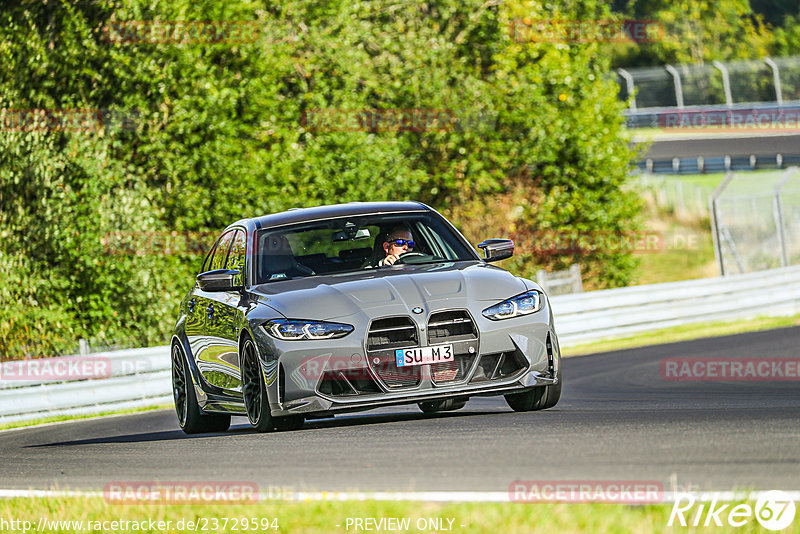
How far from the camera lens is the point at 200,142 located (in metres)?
25.7

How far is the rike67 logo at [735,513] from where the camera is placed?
199 inches

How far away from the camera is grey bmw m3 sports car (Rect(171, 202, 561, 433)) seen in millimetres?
8672

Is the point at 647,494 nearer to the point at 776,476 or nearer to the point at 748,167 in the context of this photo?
the point at 776,476

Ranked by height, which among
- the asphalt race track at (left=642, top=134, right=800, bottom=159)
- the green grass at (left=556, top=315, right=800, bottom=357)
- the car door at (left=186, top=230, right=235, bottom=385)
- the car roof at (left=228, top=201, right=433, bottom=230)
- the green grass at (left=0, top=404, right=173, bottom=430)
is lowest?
the asphalt race track at (left=642, top=134, right=800, bottom=159)

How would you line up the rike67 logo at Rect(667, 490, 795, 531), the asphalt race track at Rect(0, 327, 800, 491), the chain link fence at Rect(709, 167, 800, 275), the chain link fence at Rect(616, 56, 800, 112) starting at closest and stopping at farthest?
the rike67 logo at Rect(667, 490, 795, 531)
the asphalt race track at Rect(0, 327, 800, 491)
the chain link fence at Rect(709, 167, 800, 275)
the chain link fence at Rect(616, 56, 800, 112)

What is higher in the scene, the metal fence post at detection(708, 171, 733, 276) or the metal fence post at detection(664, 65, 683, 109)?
the metal fence post at detection(708, 171, 733, 276)

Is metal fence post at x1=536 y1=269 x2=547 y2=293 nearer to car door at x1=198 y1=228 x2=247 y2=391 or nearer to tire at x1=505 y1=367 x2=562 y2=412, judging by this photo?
car door at x1=198 y1=228 x2=247 y2=391

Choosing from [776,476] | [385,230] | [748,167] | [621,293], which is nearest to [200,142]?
[621,293]

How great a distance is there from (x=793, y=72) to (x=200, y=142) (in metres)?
34.4

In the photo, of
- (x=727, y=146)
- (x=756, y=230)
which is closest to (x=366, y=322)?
(x=756, y=230)

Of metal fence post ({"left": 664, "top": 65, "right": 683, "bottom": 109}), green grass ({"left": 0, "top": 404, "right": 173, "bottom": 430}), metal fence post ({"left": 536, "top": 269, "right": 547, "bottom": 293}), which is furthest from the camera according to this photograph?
metal fence post ({"left": 664, "top": 65, "right": 683, "bottom": 109})

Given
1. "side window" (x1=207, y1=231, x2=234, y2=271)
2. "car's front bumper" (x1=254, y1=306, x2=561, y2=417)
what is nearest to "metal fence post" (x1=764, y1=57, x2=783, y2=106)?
"side window" (x1=207, y1=231, x2=234, y2=271)

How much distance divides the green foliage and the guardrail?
21.0 ft

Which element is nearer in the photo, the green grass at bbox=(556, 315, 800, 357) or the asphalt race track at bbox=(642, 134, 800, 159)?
the green grass at bbox=(556, 315, 800, 357)
